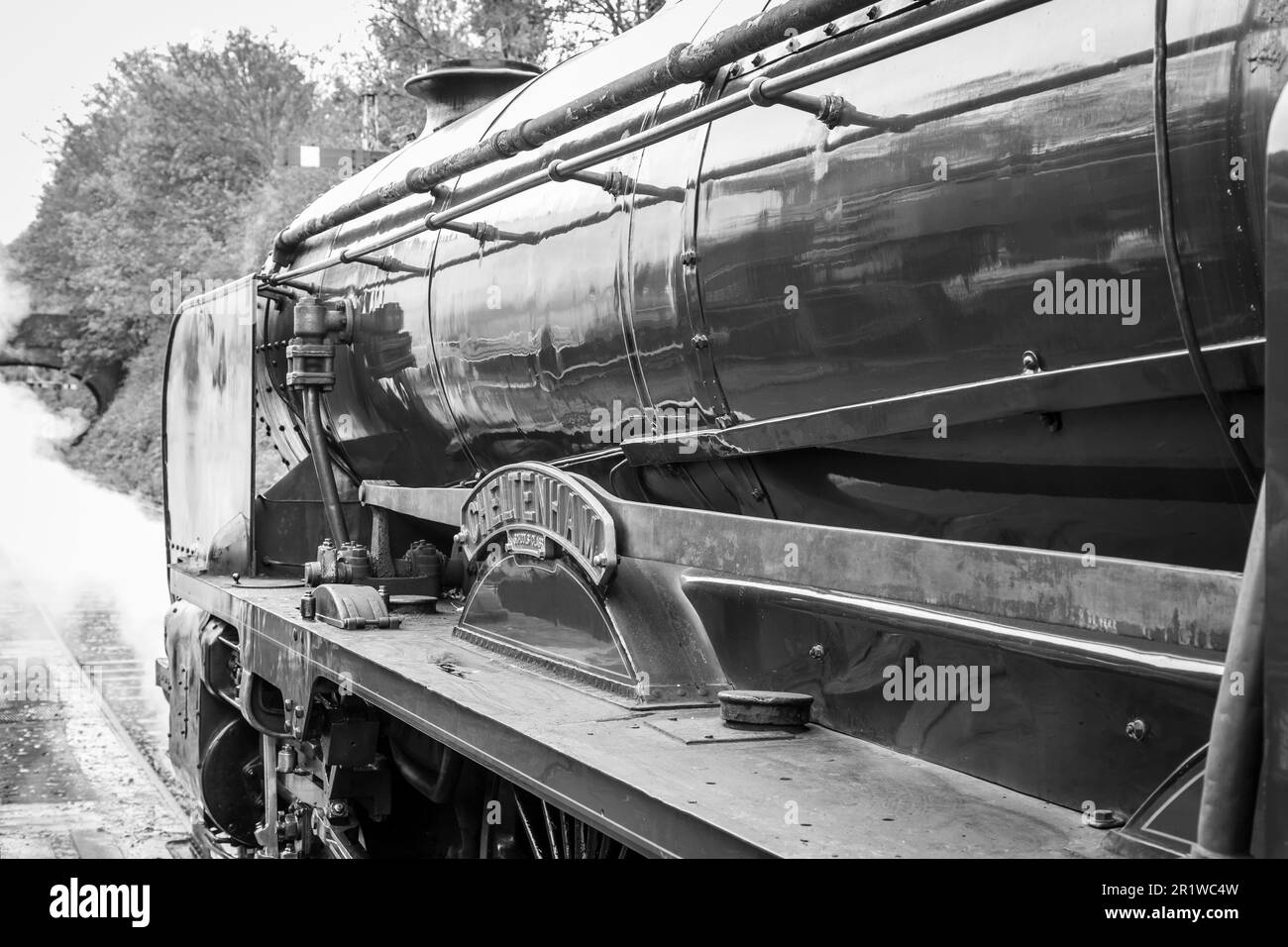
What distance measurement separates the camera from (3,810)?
7680 mm

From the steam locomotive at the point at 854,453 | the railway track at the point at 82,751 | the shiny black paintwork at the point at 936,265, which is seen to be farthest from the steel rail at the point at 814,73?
the railway track at the point at 82,751

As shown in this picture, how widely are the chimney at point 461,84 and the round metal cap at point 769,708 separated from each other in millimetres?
3641

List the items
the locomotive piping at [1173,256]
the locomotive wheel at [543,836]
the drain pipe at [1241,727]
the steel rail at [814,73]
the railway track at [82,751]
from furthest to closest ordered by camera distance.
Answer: the railway track at [82,751] < the locomotive wheel at [543,836] < the steel rail at [814,73] < the locomotive piping at [1173,256] < the drain pipe at [1241,727]

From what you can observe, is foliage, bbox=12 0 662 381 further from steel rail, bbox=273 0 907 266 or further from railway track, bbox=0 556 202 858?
steel rail, bbox=273 0 907 266

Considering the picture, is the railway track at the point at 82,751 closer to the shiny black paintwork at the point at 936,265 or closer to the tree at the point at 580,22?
the shiny black paintwork at the point at 936,265

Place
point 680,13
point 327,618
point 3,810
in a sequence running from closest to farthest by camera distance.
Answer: point 680,13 < point 327,618 < point 3,810

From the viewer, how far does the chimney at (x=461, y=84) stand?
5504mm

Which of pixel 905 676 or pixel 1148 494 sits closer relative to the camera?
pixel 1148 494

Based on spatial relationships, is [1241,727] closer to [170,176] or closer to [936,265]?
[936,265]

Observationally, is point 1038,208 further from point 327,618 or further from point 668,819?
point 327,618

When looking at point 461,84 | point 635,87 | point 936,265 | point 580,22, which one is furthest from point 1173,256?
point 580,22
